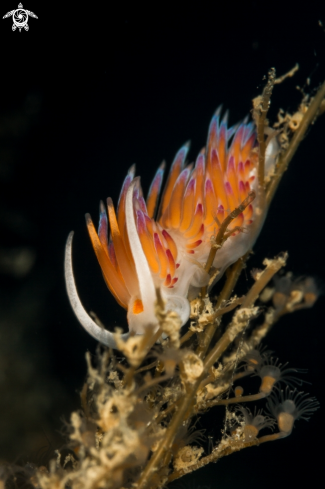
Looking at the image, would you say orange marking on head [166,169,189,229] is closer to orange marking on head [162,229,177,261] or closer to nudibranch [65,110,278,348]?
nudibranch [65,110,278,348]

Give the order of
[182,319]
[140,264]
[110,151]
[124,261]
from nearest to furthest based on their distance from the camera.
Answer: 1. [140,264]
2. [182,319]
3. [124,261]
4. [110,151]

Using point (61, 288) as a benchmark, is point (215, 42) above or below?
above

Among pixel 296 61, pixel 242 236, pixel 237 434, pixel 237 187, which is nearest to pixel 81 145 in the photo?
pixel 237 187

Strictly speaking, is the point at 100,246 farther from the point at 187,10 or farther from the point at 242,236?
the point at 187,10

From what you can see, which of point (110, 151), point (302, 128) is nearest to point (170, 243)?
point (302, 128)

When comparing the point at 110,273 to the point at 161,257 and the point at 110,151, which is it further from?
the point at 110,151
